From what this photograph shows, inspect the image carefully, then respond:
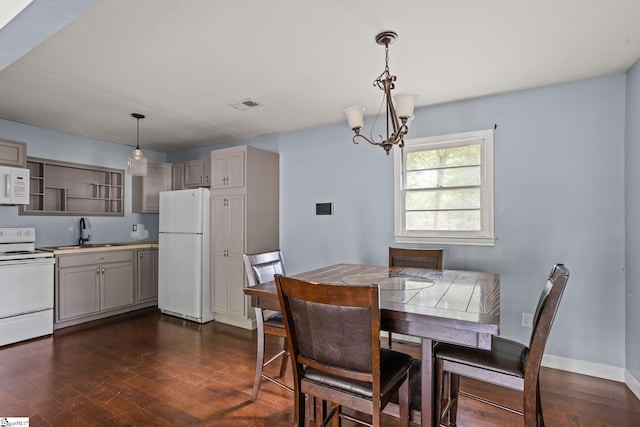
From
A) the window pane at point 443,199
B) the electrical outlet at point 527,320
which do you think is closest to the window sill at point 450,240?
the window pane at point 443,199

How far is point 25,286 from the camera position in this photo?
3.44 metres

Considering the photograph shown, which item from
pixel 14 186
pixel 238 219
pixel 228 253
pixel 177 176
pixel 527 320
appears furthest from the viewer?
pixel 177 176

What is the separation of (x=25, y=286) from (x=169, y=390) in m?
2.26

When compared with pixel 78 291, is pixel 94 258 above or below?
above

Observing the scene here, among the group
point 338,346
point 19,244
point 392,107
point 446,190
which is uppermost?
point 392,107

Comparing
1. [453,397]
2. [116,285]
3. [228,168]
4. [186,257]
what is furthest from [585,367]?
[116,285]

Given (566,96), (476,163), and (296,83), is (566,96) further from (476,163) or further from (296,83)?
(296,83)

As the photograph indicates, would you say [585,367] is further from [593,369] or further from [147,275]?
[147,275]

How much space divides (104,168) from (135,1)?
3683 mm

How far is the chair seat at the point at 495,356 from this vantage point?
158 cm

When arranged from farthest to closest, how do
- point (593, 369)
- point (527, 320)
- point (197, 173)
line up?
point (197, 173), point (527, 320), point (593, 369)

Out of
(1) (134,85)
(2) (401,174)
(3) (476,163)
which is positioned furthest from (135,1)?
(3) (476,163)

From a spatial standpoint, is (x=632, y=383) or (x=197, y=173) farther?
(x=197, y=173)

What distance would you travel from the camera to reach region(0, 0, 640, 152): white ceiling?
1851 mm
